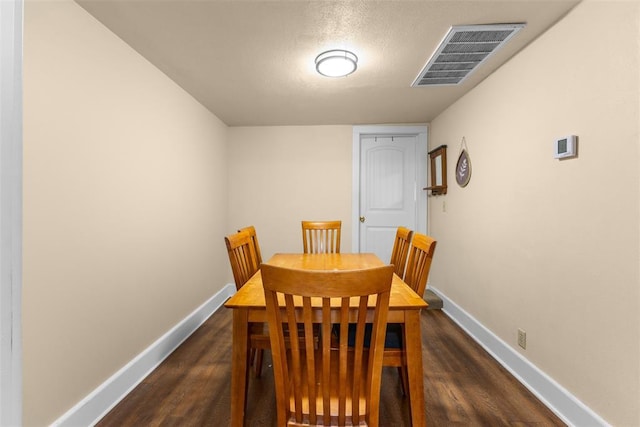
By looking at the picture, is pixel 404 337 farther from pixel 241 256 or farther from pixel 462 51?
pixel 462 51

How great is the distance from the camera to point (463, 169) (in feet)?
9.71

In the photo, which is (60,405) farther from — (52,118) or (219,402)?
(52,118)

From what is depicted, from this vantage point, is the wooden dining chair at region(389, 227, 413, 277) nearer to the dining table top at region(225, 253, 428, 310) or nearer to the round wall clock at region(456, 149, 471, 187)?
the dining table top at region(225, 253, 428, 310)

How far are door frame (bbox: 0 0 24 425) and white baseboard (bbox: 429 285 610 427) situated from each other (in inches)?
86.8

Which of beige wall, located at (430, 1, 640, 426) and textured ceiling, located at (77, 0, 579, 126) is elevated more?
textured ceiling, located at (77, 0, 579, 126)

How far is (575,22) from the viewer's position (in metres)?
1.62

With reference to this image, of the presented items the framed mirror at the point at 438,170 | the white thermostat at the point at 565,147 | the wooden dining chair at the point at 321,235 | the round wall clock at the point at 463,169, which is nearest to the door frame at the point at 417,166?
the framed mirror at the point at 438,170

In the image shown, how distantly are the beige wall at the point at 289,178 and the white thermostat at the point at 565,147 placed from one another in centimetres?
246

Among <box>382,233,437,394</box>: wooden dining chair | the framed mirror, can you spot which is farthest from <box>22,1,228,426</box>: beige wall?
the framed mirror

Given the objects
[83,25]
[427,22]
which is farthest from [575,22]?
[83,25]

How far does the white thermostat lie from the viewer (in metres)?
1.62

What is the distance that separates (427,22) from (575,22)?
0.75 meters

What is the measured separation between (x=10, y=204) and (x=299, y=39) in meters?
1.79

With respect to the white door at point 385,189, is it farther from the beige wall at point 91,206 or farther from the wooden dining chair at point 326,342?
the wooden dining chair at point 326,342
